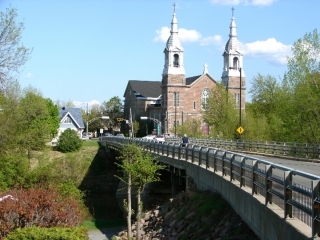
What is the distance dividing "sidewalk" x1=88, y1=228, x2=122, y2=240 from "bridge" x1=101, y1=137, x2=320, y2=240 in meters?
10.3

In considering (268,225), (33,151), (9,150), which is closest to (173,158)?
(9,150)

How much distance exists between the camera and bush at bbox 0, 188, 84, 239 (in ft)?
78.3

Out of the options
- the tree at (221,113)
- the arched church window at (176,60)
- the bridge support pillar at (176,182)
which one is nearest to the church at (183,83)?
the arched church window at (176,60)

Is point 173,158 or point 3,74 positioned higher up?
point 3,74

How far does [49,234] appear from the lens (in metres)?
20.7

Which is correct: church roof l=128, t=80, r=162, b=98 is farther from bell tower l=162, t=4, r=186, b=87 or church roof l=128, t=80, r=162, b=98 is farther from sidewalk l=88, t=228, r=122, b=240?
sidewalk l=88, t=228, r=122, b=240

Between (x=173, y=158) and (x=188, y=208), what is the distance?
9064 millimetres

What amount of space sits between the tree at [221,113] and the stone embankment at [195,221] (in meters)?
38.5

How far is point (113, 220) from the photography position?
41375mm

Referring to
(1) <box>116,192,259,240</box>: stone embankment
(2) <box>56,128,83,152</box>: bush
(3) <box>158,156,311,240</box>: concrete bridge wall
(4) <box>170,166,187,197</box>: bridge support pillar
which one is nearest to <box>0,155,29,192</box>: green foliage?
(4) <box>170,166,187,197</box>: bridge support pillar

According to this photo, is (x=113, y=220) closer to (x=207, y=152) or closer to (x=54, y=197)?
(x=54, y=197)

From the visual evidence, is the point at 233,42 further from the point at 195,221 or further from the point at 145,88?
the point at 195,221

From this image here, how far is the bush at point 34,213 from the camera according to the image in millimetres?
23859

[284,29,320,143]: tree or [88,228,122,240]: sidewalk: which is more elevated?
[284,29,320,143]: tree
